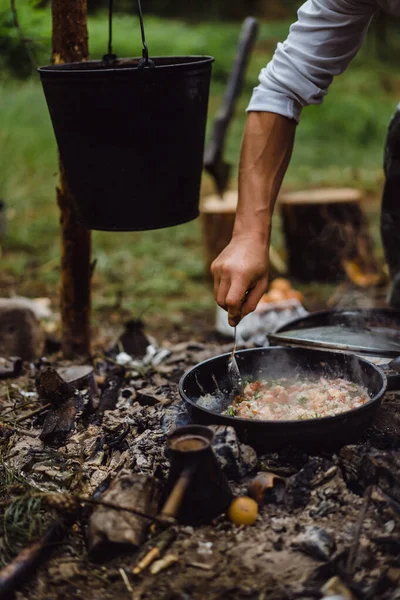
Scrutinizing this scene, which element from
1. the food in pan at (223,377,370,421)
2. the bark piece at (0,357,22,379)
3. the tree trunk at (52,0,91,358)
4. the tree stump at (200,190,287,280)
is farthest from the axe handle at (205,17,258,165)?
the food in pan at (223,377,370,421)

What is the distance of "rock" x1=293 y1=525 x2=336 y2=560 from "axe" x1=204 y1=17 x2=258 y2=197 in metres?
4.60

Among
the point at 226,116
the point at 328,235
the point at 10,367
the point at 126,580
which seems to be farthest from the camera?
the point at 226,116

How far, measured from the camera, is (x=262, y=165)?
2.82 meters

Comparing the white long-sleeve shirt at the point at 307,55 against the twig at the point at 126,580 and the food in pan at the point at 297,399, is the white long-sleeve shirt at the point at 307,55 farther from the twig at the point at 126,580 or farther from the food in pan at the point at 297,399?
the twig at the point at 126,580

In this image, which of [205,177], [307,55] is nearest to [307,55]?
[307,55]

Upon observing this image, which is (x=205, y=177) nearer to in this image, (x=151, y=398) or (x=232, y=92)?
(x=232, y=92)

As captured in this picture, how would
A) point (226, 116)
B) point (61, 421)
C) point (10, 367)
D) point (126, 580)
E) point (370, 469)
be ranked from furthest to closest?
point (226, 116) → point (10, 367) → point (61, 421) → point (370, 469) → point (126, 580)

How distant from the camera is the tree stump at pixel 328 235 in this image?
6.54 meters

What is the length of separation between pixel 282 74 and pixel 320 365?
4.31ft

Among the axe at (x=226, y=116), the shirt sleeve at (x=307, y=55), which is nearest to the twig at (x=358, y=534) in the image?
the shirt sleeve at (x=307, y=55)

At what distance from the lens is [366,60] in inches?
611

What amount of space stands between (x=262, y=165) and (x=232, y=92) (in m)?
4.63

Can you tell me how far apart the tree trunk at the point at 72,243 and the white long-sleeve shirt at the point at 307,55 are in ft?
3.97

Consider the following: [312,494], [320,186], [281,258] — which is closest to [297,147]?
[320,186]
